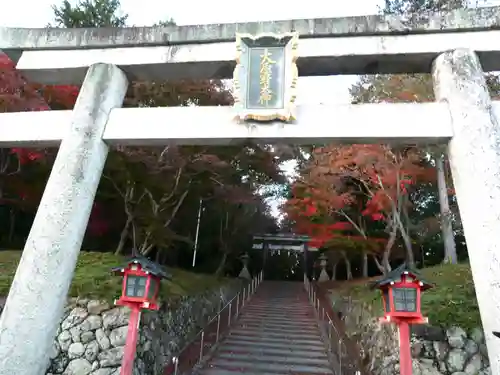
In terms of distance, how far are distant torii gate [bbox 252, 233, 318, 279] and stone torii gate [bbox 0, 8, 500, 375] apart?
2244 centimetres

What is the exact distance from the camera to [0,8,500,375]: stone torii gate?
16.6ft

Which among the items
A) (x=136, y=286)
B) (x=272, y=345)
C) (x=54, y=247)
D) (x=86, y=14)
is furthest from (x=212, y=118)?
(x=86, y=14)

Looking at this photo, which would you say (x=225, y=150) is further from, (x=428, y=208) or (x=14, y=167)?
(x=428, y=208)

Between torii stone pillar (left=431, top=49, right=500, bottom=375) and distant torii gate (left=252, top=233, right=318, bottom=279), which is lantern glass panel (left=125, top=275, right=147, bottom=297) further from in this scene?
distant torii gate (left=252, top=233, right=318, bottom=279)

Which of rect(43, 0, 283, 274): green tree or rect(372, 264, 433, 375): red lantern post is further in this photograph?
rect(43, 0, 283, 274): green tree

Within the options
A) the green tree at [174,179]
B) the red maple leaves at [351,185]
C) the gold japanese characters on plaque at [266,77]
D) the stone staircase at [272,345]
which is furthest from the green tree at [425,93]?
the gold japanese characters on plaque at [266,77]

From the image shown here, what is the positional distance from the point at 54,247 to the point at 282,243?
25902mm

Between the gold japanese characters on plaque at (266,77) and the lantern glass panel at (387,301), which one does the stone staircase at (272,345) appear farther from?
the gold japanese characters on plaque at (266,77)

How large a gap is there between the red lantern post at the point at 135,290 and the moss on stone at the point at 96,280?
2232 mm

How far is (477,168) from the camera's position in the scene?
5020 mm

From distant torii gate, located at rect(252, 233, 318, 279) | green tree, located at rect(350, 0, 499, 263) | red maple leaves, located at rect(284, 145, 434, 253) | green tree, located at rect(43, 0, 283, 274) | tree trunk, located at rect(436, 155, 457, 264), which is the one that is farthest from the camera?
distant torii gate, located at rect(252, 233, 318, 279)

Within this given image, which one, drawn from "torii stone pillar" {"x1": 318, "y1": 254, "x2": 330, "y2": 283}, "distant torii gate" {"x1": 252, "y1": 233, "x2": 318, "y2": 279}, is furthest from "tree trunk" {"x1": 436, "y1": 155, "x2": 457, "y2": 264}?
"distant torii gate" {"x1": 252, "y1": 233, "x2": 318, "y2": 279}

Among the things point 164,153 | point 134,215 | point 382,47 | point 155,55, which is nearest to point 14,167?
point 134,215

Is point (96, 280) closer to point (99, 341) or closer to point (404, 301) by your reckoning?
point (99, 341)
